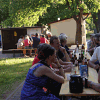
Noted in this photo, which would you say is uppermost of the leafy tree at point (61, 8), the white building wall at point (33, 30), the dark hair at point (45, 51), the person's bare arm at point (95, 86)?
the leafy tree at point (61, 8)

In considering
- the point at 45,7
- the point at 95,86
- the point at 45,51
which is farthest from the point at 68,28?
the point at 95,86

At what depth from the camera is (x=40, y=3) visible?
775 inches

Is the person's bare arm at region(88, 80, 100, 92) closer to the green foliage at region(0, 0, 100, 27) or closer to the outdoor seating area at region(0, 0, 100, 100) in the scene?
the outdoor seating area at region(0, 0, 100, 100)

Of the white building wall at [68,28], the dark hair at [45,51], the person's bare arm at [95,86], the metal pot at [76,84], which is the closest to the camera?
the metal pot at [76,84]

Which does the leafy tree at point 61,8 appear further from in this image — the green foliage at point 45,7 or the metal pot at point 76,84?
the metal pot at point 76,84

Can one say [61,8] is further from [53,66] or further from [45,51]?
[45,51]

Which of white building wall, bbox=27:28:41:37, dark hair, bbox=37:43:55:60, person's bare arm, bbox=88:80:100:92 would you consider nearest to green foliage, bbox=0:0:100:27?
white building wall, bbox=27:28:41:37

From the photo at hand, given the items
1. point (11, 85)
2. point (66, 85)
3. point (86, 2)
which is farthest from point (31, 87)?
point (86, 2)

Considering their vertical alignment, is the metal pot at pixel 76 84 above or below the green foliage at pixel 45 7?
below

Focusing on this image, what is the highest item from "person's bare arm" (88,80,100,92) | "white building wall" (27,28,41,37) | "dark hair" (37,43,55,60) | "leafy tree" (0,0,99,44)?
"leafy tree" (0,0,99,44)

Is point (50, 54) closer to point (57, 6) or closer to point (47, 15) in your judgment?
point (57, 6)

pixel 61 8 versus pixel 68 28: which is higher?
pixel 61 8

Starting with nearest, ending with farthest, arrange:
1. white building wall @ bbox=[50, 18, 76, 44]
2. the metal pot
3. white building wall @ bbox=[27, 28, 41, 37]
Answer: the metal pot → white building wall @ bbox=[27, 28, 41, 37] → white building wall @ bbox=[50, 18, 76, 44]

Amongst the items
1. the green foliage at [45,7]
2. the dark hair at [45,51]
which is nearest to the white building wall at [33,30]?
the green foliage at [45,7]
